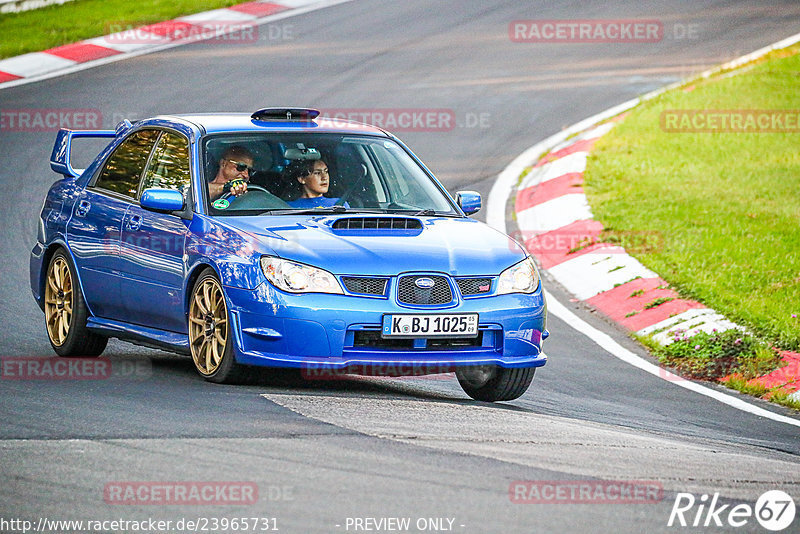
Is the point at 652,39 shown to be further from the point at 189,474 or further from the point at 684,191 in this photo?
the point at 189,474

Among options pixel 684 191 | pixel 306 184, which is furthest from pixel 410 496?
pixel 684 191

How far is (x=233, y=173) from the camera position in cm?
859

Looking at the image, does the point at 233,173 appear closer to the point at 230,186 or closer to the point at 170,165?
the point at 230,186

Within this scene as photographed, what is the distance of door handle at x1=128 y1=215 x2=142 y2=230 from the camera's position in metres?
8.74

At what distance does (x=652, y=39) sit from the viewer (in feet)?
79.2

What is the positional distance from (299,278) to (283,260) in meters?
0.14

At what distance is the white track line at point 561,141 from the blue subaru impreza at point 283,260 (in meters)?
1.94

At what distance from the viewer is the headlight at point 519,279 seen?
26.2 ft

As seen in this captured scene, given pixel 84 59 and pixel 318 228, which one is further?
pixel 84 59

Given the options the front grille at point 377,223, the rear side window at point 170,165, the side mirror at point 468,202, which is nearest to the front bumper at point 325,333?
the front grille at point 377,223

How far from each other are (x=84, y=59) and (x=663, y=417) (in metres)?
14.6

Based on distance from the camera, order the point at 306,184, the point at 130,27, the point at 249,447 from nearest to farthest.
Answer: the point at 249,447
the point at 306,184
the point at 130,27

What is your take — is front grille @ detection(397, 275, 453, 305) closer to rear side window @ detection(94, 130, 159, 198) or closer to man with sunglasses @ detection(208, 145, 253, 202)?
man with sunglasses @ detection(208, 145, 253, 202)

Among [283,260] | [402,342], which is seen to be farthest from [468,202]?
[283,260]
